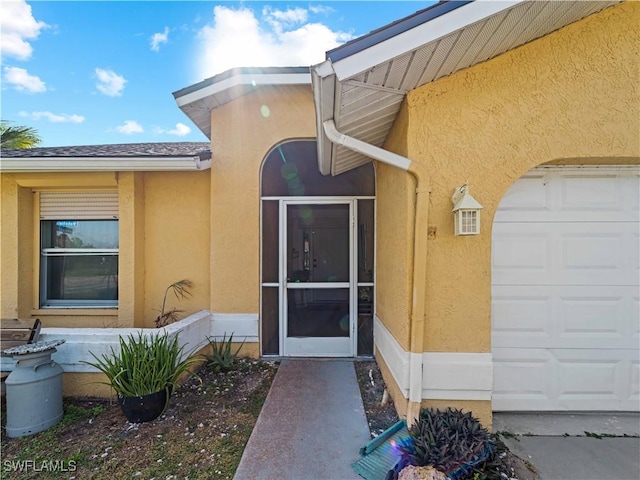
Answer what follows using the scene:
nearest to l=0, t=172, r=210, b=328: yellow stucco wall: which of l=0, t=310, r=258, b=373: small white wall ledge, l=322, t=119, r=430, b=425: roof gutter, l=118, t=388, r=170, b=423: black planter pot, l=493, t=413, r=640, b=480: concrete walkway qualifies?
l=0, t=310, r=258, b=373: small white wall ledge

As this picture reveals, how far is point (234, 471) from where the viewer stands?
2.91 m

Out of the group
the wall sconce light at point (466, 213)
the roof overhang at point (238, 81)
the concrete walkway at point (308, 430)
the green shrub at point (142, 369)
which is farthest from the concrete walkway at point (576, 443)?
the roof overhang at point (238, 81)

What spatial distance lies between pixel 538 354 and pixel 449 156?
2.61 meters

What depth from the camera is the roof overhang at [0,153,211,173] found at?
534cm

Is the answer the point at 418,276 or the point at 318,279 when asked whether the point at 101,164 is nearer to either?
the point at 318,279

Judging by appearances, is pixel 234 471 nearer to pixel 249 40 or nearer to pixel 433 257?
pixel 433 257

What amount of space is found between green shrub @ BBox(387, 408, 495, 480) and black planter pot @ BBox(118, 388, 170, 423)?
2824mm

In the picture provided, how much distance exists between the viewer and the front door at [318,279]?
597 cm

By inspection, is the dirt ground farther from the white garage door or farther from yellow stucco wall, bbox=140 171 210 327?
the white garage door

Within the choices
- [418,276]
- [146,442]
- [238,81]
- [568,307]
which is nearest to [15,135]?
[238,81]

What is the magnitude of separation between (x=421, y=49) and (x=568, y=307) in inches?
134

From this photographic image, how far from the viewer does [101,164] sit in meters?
5.37

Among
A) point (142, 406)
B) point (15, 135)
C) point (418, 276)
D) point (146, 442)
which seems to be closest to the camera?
point (418, 276)

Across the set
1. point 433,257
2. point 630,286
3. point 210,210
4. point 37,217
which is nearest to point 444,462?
point 433,257
